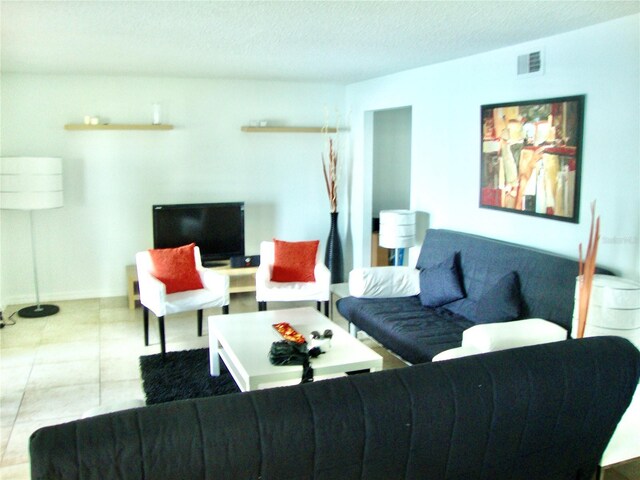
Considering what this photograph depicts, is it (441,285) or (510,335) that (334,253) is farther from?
(510,335)

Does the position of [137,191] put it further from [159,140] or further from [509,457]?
[509,457]

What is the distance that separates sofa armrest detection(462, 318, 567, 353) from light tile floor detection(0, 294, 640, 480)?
72 centimetres

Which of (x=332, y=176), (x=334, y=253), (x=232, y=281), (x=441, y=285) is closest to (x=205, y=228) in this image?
(x=232, y=281)

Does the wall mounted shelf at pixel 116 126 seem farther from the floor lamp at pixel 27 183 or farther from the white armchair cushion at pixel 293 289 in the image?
the white armchair cushion at pixel 293 289

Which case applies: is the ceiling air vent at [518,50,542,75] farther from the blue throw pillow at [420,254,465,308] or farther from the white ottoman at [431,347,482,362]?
the white ottoman at [431,347,482,362]

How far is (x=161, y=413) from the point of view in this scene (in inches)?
69.1

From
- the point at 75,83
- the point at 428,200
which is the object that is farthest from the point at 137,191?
the point at 428,200

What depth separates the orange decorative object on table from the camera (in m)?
3.66

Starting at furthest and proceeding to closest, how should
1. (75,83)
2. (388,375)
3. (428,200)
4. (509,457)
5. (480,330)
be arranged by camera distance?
(75,83), (428,200), (480,330), (509,457), (388,375)

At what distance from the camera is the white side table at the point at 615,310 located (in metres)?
2.98

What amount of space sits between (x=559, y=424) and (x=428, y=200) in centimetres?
329

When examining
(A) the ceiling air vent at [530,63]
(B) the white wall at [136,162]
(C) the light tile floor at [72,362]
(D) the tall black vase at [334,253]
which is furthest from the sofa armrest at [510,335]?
(B) the white wall at [136,162]

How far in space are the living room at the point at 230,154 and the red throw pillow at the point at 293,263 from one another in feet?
3.40

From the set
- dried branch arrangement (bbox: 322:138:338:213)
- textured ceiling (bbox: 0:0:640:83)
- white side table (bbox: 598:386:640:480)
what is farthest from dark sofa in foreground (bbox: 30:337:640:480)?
dried branch arrangement (bbox: 322:138:338:213)
